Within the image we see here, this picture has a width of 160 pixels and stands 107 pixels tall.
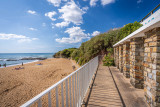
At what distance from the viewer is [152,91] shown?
6.66 ft

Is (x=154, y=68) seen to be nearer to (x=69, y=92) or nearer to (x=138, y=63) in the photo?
(x=138, y=63)

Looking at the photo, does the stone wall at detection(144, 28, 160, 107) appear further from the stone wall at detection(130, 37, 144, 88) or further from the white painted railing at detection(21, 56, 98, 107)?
the white painted railing at detection(21, 56, 98, 107)

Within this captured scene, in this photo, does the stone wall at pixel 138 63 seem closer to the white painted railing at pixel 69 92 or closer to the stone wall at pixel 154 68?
the stone wall at pixel 154 68

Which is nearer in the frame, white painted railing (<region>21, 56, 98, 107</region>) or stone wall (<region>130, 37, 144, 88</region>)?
white painted railing (<region>21, 56, 98, 107</region>)

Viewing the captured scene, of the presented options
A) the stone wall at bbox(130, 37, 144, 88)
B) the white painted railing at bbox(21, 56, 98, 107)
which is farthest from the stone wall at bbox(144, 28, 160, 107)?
the white painted railing at bbox(21, 56, 98, 107)

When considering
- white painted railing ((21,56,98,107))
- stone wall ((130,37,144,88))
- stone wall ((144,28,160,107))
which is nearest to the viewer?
white painted railing ((21,56,98,107))

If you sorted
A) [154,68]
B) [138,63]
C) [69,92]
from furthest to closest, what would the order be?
[138,63]
[154,68]
[69,92]

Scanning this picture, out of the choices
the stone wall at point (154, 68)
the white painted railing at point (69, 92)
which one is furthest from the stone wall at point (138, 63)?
the white painted railing at point (69, 92)

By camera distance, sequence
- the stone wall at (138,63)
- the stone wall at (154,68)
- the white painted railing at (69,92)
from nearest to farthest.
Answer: the white painted railing at (69,92), the stone wall at (154,68), the stone wall at (138,63)

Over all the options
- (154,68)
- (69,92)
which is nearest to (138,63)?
(154,68)

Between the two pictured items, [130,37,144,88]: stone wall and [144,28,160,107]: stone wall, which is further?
[130,37,144,88]: stone wall

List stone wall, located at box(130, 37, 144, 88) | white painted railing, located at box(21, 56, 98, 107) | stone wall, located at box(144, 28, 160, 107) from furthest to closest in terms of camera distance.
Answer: stone wall, located at box(130, 37, 144, 88), stone wall, located at box(144, 28, 160, 107), white painted railing, located at box(21, 56, 98, 107)

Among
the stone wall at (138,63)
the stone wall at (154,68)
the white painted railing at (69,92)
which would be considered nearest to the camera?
the white painted railing at (69,92)

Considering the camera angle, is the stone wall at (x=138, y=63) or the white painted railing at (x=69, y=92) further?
the stone wall at (x=138, y=63)
